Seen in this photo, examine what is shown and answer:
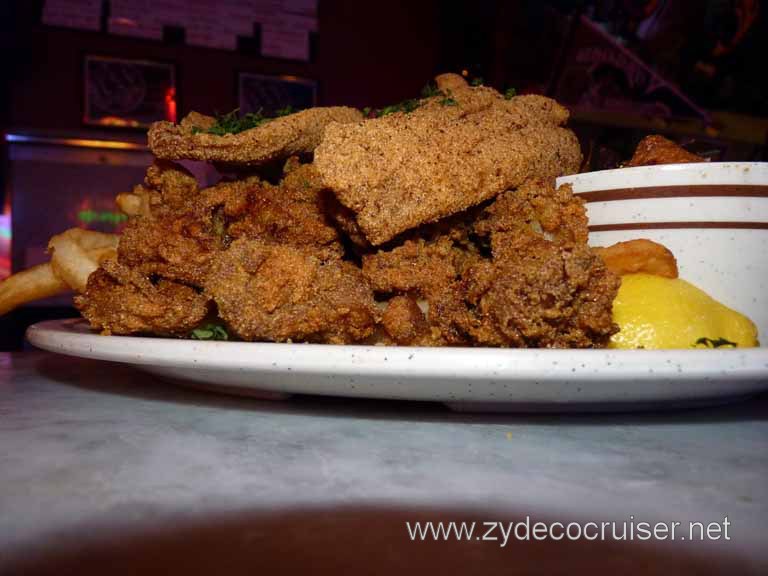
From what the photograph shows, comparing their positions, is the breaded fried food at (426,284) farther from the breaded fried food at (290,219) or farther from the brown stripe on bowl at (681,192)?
the brown stripe on bowl at (681,192)

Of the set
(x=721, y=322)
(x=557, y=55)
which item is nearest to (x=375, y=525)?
(x=721, y=322)

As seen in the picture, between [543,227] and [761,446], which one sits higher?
[543,227]

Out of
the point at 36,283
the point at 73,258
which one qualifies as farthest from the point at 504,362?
the point at 36,283

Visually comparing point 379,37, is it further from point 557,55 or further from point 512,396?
point 512,396

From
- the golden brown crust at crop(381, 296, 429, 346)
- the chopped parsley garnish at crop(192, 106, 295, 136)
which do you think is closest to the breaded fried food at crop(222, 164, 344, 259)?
the chopped parsley garnish at crop(192, 106, 295, 136)

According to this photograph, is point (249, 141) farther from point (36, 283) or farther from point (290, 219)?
point (36, 283)

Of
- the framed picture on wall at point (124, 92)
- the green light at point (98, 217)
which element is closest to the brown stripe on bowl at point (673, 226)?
the green light at point (98, 217)
